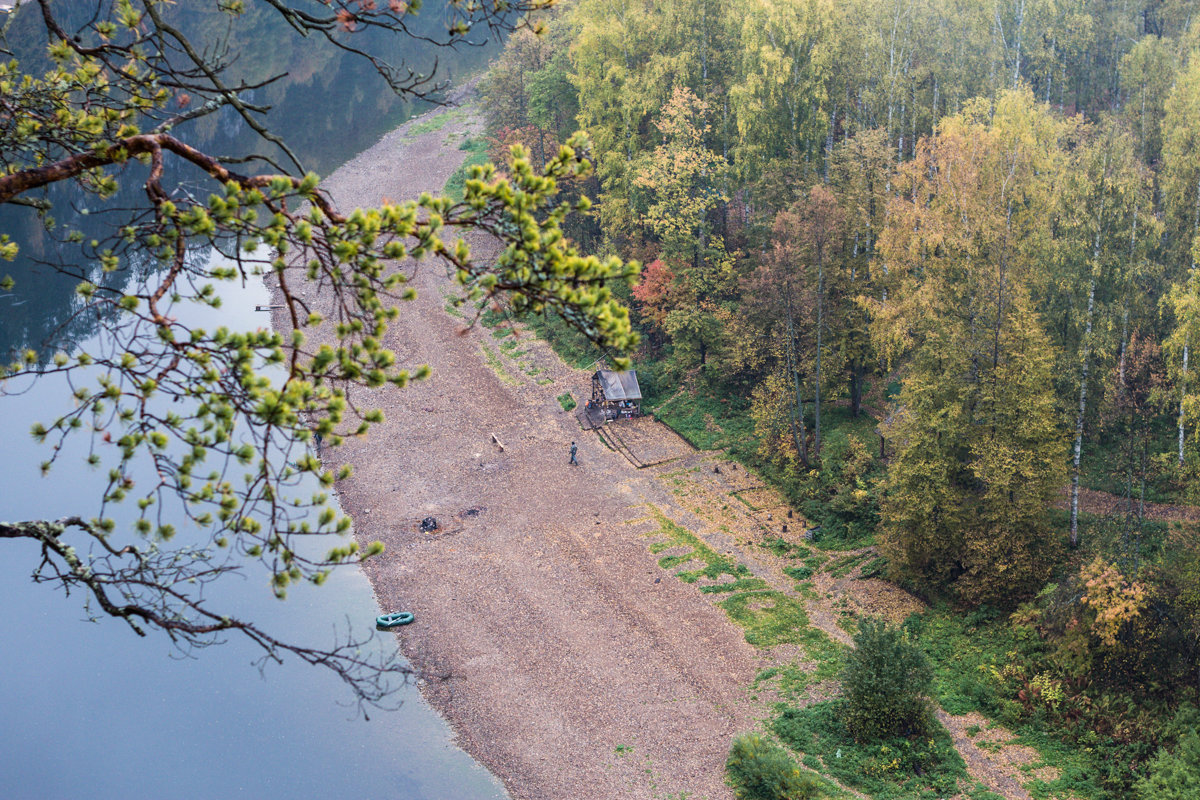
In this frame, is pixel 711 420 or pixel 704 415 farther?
pixel 704 415

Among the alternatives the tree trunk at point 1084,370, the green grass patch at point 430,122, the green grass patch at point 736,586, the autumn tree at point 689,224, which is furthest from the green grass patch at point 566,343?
the green grass patch at point 430,122

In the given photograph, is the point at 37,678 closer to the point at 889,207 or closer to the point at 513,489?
the point at 513,489

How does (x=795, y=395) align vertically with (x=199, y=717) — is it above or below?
above

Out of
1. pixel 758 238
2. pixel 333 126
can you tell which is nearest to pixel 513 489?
pixel 758 238

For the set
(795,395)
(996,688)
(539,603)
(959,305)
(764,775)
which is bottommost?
(996,688)

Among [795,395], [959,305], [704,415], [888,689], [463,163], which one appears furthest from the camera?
[463,163]

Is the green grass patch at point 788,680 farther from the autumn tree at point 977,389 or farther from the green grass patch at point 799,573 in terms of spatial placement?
the autumn tree at point 977,389

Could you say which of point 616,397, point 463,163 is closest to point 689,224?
point 616,397

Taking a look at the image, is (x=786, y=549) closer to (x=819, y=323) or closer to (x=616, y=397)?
(x=819, y=323)
